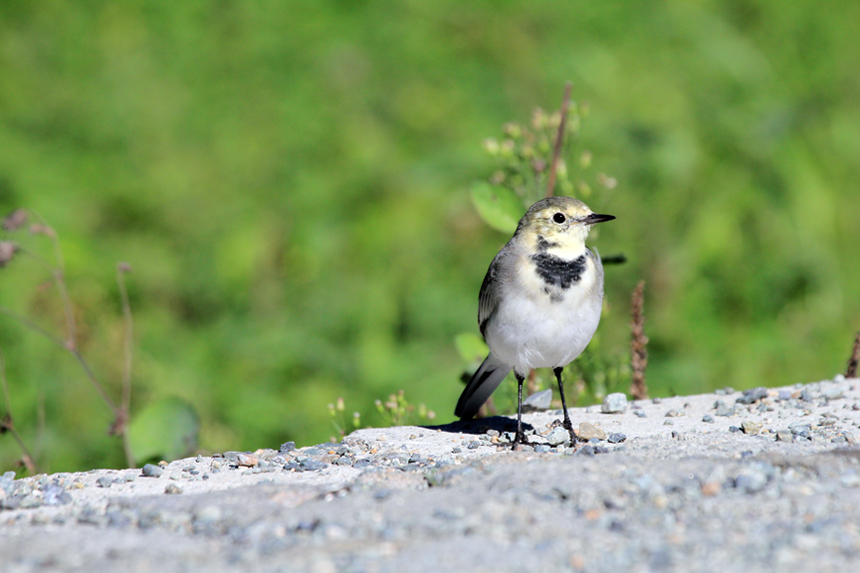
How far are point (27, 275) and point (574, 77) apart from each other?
555 centimetres

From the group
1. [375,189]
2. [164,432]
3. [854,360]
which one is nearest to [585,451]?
[854,360]

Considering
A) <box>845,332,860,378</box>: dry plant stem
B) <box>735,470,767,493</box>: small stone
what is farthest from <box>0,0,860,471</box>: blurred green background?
<box>735,470,767,493</box>: small stone

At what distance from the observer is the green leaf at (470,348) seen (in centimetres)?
584

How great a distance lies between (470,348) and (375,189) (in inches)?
152

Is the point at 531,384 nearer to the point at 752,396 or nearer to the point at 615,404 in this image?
the point at 615,404

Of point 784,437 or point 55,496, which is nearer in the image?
point 55,496

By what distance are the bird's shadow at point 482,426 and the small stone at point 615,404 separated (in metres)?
0.46

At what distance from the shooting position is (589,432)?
4656 mm

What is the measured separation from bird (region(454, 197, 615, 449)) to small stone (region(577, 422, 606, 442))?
0.06 m

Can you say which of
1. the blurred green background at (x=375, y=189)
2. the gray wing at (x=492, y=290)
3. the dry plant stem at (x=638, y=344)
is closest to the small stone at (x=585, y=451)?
the gray wing at (x=492, y=290)

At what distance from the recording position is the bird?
4.65 metres

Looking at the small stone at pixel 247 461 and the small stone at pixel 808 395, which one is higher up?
the small stone at pixel 808 395

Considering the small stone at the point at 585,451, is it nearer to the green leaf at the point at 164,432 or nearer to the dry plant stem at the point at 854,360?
the dry plant stem at the point at 854,360

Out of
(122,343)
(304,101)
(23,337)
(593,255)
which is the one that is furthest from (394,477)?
(304,101)
